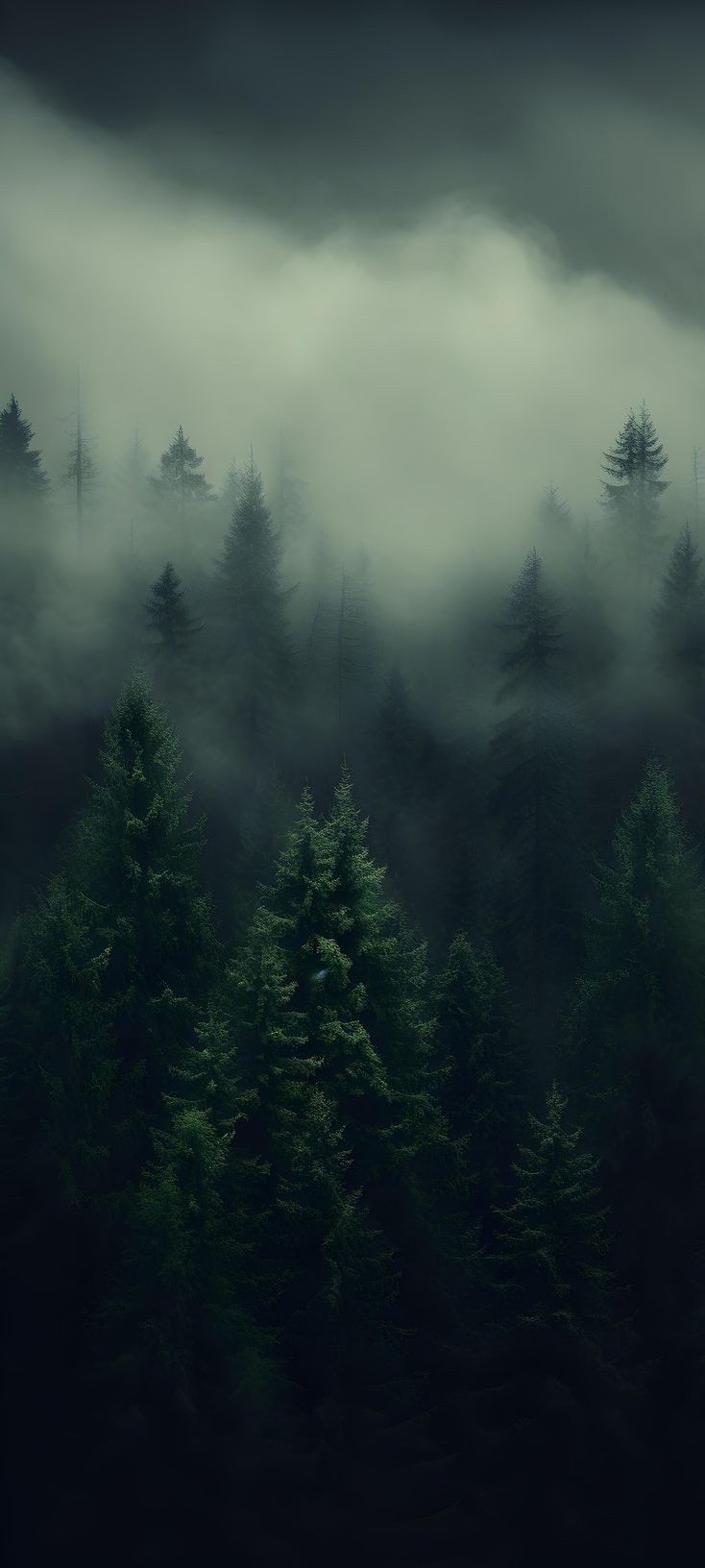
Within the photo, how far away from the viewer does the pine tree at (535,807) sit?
4275 cm

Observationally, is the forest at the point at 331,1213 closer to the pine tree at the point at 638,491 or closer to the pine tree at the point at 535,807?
the pine tree at the point at 535,807

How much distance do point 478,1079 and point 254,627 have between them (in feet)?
104

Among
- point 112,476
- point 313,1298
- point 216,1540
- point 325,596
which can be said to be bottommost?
point 216,1540

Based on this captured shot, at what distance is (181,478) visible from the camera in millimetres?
95375

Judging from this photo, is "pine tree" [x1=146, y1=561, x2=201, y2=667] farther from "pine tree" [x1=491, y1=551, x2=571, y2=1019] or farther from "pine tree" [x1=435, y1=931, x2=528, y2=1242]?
"pine tree" [x1=435, y1=931, x2=528, y2=1242]

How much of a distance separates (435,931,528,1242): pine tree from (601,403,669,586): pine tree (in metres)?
54.8

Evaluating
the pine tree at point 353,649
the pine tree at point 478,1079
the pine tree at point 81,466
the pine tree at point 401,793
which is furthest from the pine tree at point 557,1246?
the pine tree at point 81,466

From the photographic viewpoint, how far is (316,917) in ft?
90.1

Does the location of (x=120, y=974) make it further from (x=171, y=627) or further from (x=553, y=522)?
(x=553, y=522)

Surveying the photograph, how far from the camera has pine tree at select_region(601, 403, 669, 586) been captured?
8019cm

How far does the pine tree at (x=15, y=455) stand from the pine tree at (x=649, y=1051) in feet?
208

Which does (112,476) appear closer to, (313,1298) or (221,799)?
(221,799)

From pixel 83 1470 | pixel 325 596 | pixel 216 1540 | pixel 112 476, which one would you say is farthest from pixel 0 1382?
pixel 112 476

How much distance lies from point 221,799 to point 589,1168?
97.1 ft
